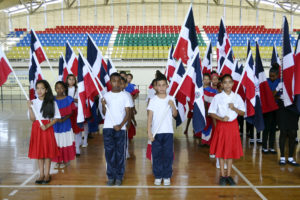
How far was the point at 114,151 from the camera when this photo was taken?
3449 mm

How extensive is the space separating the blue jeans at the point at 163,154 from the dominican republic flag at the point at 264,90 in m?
2.05

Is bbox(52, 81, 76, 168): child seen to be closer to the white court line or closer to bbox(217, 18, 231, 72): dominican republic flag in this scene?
the white court line

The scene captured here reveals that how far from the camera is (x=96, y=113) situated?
5484 mm

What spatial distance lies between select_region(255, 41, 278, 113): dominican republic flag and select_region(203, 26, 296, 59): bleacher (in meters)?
13.2

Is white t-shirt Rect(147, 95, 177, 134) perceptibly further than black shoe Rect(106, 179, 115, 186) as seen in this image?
No

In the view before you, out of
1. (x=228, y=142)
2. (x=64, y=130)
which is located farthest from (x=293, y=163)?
(x=64, y=130)

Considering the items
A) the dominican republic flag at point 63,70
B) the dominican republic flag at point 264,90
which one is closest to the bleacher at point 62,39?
the dominican republic flag at point 63,70

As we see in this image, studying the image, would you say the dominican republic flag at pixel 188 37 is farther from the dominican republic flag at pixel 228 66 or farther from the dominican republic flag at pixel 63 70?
the dominican republic flag at pixel 63 70

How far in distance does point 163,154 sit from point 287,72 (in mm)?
2144

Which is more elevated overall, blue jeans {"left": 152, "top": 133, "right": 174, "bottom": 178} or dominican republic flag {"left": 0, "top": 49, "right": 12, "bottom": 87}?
dominican republic flag {"left": 0, "top": 49, "right": 12, "bottom": 87}

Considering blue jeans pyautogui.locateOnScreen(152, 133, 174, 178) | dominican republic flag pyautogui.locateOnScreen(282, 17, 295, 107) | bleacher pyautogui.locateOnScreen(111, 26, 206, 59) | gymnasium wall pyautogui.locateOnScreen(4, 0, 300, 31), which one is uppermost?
gymnasium wall pyautogui.locateOnScreen(4, 0, 300, 31)

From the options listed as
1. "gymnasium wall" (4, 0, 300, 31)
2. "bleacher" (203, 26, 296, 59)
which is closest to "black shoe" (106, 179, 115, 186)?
"bleacher" (203, 26, 296, 59)

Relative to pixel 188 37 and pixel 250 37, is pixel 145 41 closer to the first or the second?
pixel 250 37

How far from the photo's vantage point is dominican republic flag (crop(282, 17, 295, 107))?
3789mm
